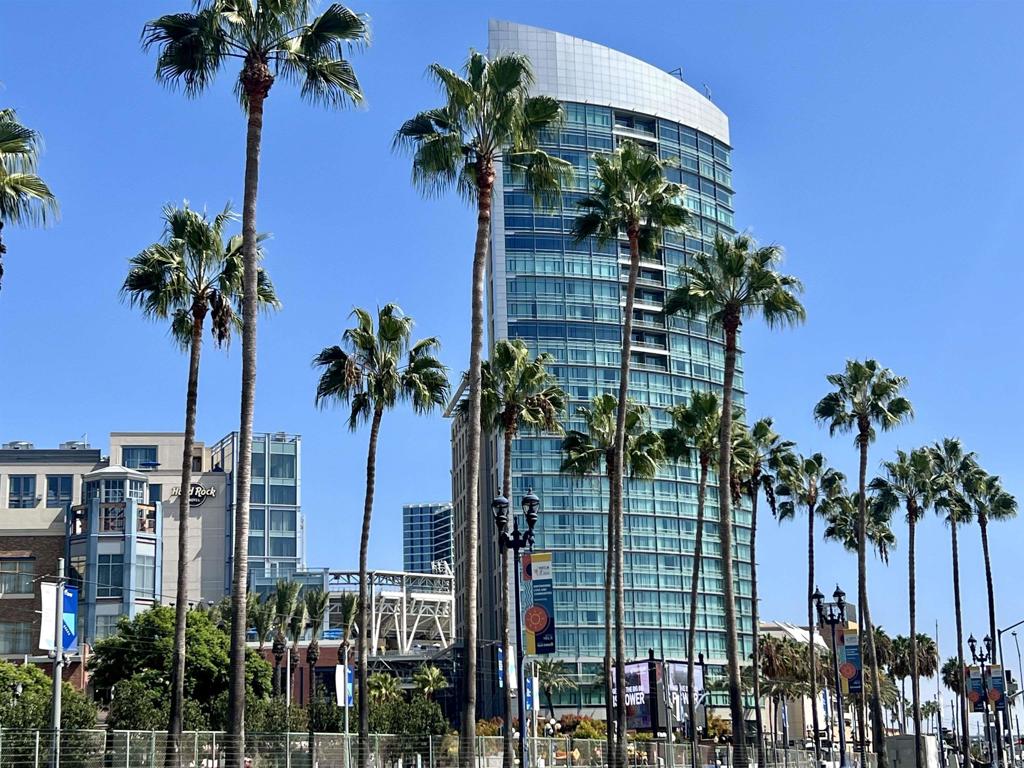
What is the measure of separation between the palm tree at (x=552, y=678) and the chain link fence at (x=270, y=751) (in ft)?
216

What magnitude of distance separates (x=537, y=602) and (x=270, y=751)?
8.85m

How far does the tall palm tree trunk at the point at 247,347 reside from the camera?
3041 centimetres

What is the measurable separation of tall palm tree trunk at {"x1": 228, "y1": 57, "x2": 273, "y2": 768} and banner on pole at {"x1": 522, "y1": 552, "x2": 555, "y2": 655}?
8.78 metres

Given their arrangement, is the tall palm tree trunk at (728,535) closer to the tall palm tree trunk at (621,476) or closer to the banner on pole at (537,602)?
the tall palm tree trunk at (621,476)

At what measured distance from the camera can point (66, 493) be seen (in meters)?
141

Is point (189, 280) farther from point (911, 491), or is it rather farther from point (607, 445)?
point (911, 491)

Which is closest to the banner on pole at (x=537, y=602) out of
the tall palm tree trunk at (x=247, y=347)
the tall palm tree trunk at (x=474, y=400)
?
the tall palm tree trunk at (x=474, y=400)

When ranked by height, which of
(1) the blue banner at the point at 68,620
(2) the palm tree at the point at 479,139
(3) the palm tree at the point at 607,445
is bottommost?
(1) the blue banner at the point at 68,620

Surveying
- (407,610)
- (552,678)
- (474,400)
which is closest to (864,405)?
(474,400)

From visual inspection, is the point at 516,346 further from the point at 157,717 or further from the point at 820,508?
the point at 820,508

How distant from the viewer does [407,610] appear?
175 metres

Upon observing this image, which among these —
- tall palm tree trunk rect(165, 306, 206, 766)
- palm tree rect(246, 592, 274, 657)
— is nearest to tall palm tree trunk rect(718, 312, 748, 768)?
tall palm tree trunk rect(165, 306, 206, 766)

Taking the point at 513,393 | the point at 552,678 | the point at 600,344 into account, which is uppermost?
the point at 600,344

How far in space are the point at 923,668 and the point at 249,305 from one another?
465ft
